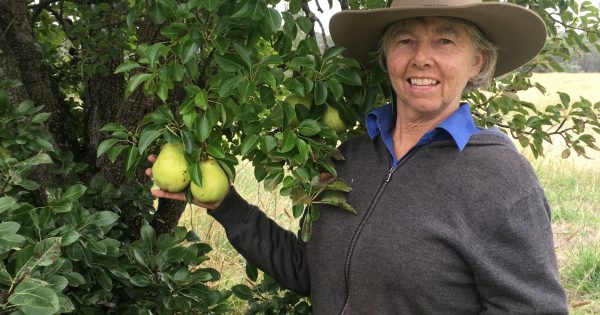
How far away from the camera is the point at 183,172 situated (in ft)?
4.62

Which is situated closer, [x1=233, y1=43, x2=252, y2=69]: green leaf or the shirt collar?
[x1=233, y1=43, x2=252, y2=69]: green leaf

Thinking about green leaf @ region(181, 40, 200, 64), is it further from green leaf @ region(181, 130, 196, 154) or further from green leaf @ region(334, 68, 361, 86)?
green leaf @ region(334, 68, 361, 86)

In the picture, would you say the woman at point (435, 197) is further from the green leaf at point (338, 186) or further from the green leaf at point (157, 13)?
the green leaf at point (157, 13)

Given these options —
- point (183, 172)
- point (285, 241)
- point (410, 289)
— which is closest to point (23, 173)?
point (183, 172)

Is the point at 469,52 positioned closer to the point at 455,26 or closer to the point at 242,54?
the point at 455,26

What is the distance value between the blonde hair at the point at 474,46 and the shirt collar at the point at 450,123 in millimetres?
92

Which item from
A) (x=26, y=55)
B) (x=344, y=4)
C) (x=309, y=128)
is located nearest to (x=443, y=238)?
(x=309, y=128)

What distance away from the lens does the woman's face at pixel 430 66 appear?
4.75ft

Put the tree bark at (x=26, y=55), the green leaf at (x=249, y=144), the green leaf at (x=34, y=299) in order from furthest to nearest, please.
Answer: the tree bark at (x=26, y=55) < the green leaf at (x=249, y=144) < the green leaf at (x=34, y=299)

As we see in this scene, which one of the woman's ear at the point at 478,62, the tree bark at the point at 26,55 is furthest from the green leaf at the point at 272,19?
the tree bark at the point at 26,55

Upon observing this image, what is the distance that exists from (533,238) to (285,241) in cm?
66

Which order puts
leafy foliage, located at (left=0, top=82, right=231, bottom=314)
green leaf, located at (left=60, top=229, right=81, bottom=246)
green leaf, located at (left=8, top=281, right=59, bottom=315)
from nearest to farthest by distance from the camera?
green leaf, located at (left=8, top=281, right=59, bottom=315) < leafy foliage, located at (left=0, top=82, right=231, bottom=314) < green leaf, located at (left=60, top=229, right=81, bottom=246)

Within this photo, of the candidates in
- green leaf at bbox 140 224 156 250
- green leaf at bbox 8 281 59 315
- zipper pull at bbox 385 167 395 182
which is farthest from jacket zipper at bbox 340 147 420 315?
green leaf at bbox 8 281 59 315

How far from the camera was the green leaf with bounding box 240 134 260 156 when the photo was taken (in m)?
1.29
